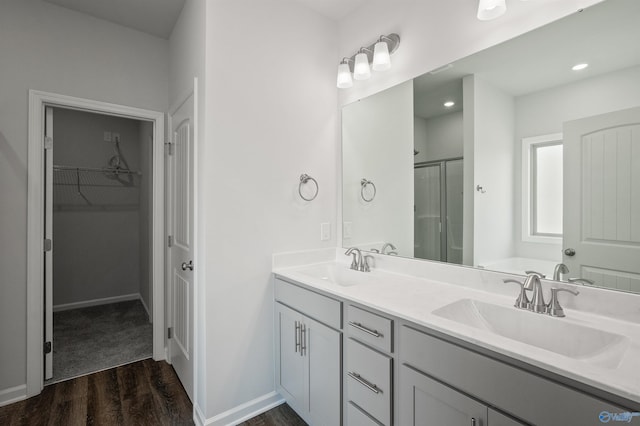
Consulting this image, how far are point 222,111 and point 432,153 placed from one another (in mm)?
1282

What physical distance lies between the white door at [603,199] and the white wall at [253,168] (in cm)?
147

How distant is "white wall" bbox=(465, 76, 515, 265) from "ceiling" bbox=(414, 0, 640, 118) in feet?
0.25

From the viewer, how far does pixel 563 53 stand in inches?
50.6

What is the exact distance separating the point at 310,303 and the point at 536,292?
105 centimetres

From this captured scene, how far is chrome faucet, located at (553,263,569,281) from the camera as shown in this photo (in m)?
1.29

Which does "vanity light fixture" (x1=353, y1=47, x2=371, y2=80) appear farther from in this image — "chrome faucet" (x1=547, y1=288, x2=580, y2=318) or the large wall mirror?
"chrome faucet" (x1=547, y1=288, x2=580, y2=318)

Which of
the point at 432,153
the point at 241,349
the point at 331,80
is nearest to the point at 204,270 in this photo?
the point at 241,349

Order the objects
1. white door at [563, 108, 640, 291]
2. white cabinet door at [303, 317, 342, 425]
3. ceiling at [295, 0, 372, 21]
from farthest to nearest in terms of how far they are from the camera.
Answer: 1. ceiling at [295, 0, 372, 21]
2. white cabinet door at [303, 317, 342, 425]
3. white door at [563, 108, 640, 291]

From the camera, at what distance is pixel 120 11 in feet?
7.45

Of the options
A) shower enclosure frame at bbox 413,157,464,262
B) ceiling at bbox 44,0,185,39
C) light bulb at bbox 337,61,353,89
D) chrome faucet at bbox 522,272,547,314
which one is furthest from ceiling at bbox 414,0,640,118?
ceiling at bbox 44,0,185,39

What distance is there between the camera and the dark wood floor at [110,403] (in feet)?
6.19

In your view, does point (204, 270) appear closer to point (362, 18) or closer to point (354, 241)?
point (354, 241)

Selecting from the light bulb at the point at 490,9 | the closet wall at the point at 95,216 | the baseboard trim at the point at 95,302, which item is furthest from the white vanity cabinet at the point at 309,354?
the baseboard trim at the point at 95,302

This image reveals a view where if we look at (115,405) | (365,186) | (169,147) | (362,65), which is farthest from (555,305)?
(169,147)
